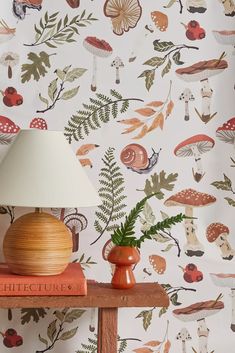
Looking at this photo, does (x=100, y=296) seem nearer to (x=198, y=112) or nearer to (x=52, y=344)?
(x=52, y=344)

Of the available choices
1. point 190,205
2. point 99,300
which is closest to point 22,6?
point 190,205

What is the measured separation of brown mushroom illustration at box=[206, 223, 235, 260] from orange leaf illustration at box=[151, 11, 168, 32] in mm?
594

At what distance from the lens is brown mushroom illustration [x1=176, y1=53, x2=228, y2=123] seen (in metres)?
2.11

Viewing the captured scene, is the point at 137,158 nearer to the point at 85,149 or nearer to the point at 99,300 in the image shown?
the point at 85,149

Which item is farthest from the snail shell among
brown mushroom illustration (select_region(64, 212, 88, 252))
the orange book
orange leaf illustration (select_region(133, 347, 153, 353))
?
orange leaf illustration (select_region(133, 347, 153, 353))

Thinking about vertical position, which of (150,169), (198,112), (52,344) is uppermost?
(198,112)

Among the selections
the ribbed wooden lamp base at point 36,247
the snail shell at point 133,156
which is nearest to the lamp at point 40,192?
the ribbed wooden lamp base at point 36,247

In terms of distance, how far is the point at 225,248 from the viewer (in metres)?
2.14

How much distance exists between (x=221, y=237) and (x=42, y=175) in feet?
2.03

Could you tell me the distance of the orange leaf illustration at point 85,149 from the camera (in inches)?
81.9

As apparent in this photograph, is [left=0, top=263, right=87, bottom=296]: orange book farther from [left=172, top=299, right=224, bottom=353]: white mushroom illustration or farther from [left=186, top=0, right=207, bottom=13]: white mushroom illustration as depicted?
[left=186, top=0, right=207, bottom=13]: white mushroom illustration

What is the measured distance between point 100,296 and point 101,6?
832 millimetres

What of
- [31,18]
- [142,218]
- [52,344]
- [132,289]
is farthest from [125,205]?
[31,18]

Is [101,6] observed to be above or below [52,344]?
above
